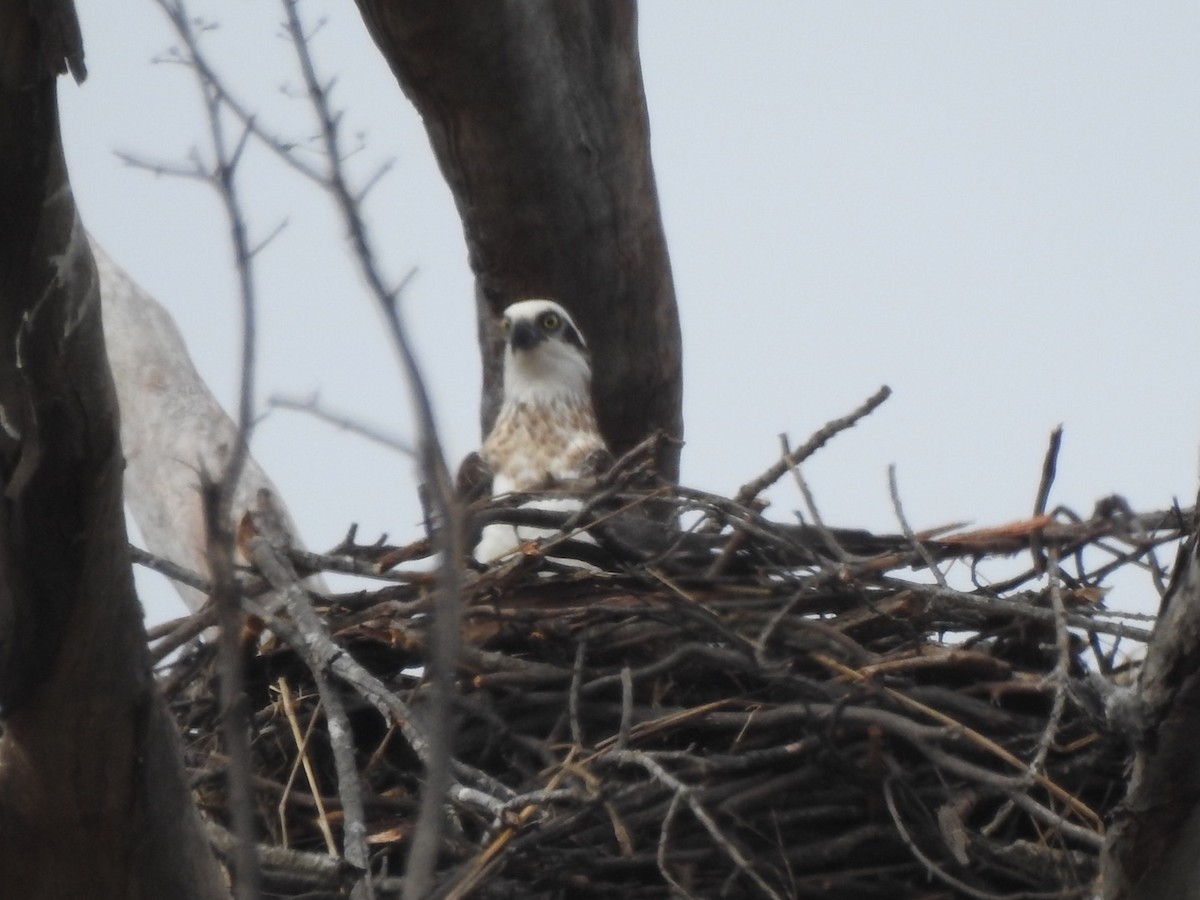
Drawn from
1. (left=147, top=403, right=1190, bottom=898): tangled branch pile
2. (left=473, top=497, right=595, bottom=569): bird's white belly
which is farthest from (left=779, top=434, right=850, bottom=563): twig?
(left=473, top=497, right=595, bottom=569): bird's white belly

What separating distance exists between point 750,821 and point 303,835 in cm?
95

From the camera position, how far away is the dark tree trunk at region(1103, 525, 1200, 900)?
2150mm

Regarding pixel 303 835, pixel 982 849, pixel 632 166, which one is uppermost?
pixel 632 166

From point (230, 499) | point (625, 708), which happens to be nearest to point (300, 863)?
point (625, 708)

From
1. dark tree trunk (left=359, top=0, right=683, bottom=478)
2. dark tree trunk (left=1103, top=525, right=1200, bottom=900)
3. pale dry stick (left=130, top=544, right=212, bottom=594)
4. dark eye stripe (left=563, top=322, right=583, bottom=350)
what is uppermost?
dark tree trunk (left=359, top=0, right=683, bottom=478)

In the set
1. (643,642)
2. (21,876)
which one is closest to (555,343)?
(643,642)

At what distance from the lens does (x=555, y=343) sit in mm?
5012

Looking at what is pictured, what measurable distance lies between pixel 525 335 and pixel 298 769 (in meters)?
1.82

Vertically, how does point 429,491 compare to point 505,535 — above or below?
below

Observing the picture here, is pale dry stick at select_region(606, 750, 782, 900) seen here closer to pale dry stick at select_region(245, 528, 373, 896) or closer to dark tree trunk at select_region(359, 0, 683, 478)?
pale dry stick at select_region(245, 528, 373, 896)

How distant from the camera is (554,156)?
4535mm

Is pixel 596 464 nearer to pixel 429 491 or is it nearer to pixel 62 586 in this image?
pixel 62 586

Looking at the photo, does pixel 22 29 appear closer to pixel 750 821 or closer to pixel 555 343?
pixel 750 821

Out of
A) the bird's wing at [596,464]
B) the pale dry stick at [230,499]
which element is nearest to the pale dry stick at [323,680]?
the pale dry stick at [230,499]
